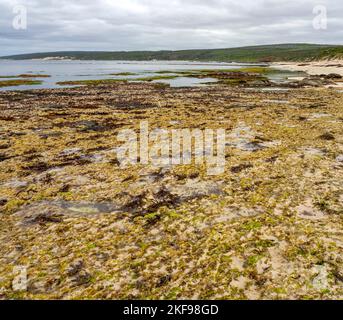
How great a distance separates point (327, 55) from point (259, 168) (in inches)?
7637

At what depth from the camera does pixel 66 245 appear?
917 centimetres

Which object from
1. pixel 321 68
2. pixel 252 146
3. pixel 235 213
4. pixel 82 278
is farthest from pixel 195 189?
pixel 321 68

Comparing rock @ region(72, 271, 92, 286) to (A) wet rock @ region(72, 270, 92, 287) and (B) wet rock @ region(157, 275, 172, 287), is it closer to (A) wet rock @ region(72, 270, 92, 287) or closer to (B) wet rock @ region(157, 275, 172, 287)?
(A) wet rock @ region(72, 270, 92, 287)

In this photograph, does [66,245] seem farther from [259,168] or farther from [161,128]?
[161,128]

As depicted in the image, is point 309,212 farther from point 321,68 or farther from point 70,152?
point 321,68

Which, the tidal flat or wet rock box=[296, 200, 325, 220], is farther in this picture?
wet rock box=[296, 200, 325, 220]

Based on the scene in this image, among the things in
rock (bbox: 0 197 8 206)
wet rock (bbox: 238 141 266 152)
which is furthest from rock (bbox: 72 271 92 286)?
wet rock (bbox: 238 141 266 152)

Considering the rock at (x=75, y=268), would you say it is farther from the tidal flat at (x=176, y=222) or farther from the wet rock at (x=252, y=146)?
the wet rock at (x=252, y=146)

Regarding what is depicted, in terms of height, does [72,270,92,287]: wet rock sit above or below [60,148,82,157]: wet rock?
below

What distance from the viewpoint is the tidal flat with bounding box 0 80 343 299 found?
7402 millimetres

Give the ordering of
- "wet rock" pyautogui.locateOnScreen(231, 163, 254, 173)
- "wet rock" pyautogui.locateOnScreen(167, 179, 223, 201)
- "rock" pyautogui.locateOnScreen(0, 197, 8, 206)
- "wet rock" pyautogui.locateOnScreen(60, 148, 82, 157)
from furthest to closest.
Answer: "wet rock" pyautogui.locateOnScreen(60, 148, 82, 157)
"wet rock" pyautogui.locateOnScreen(231, 163, 254, 173)
"wet rock" pyautogui.locateOnScreen(167, 179, 223, 201)
"rock" pyautogui.locateOnScreen(0, 197, 8, 206)

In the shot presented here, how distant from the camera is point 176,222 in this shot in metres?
10.1

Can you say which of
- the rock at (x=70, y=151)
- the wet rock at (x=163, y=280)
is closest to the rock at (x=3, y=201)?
the rock at (x=70, y=151)
